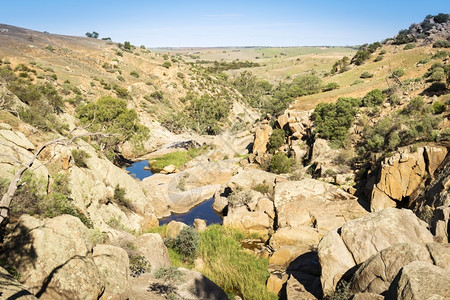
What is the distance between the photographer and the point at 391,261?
10695 mm

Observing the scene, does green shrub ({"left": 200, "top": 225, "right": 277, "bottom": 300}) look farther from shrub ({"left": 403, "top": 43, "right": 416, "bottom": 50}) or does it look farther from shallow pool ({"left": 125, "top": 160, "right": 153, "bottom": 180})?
shrub ({"left": 403, "top": 43, "right": 416, "bottom": 50})

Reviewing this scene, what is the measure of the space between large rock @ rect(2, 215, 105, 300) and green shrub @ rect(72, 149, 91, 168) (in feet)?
36.5

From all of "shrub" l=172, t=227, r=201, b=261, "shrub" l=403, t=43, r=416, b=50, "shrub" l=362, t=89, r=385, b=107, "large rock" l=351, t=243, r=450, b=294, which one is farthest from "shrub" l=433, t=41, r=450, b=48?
"shrub" l=172, t=227, r=201, b=261

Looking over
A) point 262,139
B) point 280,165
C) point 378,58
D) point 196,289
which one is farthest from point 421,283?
point 378,58

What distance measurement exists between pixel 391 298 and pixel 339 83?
5737cm

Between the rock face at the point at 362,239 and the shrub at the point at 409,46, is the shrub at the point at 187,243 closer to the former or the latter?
the rock face at the point at 362,239

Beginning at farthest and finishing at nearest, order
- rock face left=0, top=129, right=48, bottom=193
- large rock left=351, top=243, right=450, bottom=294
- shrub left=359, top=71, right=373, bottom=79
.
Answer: shrub left=359, top=71, right=373, bottom=79 → rock face left=0, top=129, right=48, bottom=193 → large rock left=351, top=243, right=450, bottom=294

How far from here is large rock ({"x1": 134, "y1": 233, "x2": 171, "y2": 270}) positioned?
1711cm

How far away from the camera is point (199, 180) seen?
128ft

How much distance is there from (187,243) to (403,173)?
1903cm

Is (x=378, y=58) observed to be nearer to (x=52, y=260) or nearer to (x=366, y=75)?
(x=366, y=75)

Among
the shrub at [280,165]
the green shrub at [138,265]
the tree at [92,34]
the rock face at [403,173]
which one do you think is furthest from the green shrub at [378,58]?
the tree at [92,34]

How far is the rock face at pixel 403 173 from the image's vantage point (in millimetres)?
22516

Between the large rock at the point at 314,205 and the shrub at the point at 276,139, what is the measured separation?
52.4 ft
